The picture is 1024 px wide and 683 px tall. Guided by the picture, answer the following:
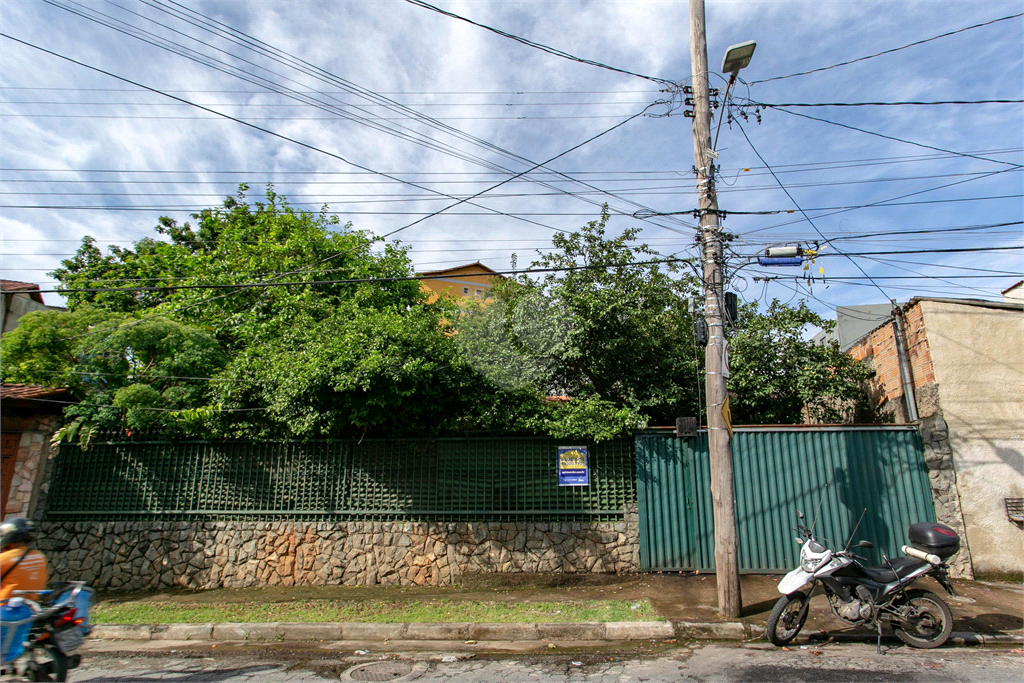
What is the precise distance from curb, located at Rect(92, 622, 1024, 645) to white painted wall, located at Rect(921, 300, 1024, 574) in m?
2.86

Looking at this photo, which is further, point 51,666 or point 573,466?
point 573,466

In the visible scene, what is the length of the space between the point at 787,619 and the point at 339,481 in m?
6.95

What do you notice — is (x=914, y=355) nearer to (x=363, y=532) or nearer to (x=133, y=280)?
(x=363, y=532)

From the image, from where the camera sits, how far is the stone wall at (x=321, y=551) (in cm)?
900

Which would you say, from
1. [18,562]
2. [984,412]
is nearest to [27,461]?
[18,562]

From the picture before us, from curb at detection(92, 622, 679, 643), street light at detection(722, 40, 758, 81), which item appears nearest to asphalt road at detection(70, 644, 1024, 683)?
curb at detection(92, 622, 679, 643)

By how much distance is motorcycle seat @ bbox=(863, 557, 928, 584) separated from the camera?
598 cm

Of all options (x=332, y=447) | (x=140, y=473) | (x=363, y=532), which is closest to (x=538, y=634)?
(x=363, y=532)

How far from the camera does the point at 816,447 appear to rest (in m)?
9.02

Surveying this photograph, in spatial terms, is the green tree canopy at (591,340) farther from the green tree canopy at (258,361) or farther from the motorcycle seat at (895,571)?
the motorcycle seat at (895,571)

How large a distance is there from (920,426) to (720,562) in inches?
185

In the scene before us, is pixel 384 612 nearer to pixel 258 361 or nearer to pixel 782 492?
pixel 258 361

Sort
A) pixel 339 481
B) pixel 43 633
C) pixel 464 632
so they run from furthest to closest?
1. pixel 339 481
2. pixel 464 632
3. pixel 43 633

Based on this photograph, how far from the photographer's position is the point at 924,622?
5.93m
